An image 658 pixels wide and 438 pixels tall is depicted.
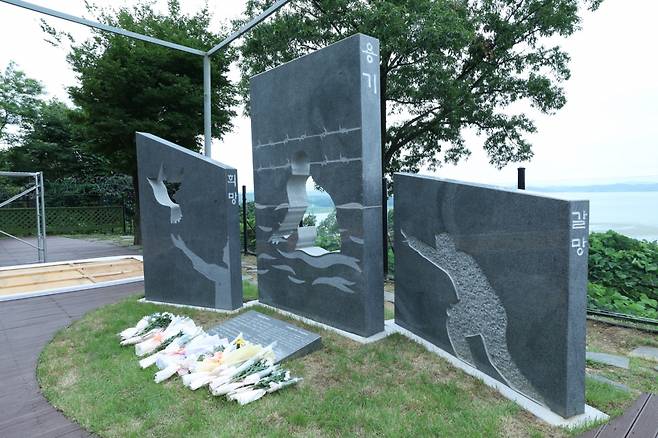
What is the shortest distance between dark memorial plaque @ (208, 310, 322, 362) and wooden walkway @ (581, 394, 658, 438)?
2.32m

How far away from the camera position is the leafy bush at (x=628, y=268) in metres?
5.88

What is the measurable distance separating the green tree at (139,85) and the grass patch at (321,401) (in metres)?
8.21

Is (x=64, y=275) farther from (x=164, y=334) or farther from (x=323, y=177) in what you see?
(x=323, y=177)

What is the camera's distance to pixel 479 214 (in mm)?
3336

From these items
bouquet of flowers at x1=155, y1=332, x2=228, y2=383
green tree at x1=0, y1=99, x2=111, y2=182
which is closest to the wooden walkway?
bouquet of flowers at x1=155, y1=332, x2=228, y2=383

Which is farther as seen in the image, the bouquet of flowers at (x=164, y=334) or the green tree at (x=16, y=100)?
the green tree at (x=16, y=100)

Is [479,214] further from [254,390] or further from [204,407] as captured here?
[204,407]

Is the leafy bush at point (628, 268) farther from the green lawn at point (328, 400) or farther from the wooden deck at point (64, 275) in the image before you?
the wooden deck at point (64, 275)

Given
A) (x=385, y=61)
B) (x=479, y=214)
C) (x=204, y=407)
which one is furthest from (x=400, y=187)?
(x=385, y=61)

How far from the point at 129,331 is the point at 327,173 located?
9.48 feet

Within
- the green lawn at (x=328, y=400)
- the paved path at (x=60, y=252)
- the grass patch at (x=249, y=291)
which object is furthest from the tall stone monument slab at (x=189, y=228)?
the paved path at (x=60, y=252)

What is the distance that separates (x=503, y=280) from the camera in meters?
3.14

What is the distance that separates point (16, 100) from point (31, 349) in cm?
2652

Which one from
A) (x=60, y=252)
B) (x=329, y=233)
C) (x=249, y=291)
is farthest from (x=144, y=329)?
(x=60, y=252)
